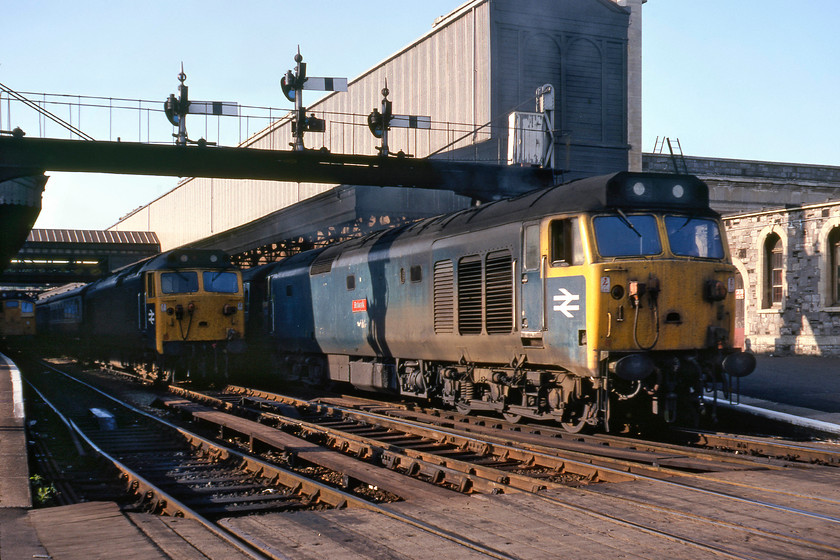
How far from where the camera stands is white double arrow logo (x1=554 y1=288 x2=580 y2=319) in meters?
10.8

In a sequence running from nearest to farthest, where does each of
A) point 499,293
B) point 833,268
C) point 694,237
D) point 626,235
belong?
point 626,235, point 694,237, point 499,293, point 833,268

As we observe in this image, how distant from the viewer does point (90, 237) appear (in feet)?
188

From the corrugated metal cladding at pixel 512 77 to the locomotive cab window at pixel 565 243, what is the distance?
1440 centimetres

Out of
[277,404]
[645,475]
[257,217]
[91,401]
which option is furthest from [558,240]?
[257,217]

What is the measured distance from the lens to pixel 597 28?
28469 millimetres

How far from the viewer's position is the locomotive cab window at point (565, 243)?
428 inches

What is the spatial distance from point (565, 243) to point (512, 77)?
663 inches

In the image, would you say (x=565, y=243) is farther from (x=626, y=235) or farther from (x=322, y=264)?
(x=322, y=264)

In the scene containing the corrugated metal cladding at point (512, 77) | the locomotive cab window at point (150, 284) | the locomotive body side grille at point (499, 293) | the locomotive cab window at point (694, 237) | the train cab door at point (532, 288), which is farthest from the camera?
the corrugated metal cladding at point (512, 77)

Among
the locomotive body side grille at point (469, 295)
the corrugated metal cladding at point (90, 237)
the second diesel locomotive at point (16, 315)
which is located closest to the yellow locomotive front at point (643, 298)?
the locomotive body side grille at point (469, 295)

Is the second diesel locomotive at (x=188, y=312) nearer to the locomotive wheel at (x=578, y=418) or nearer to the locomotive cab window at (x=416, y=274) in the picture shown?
the locomotive cab window at (x=416, y=274)

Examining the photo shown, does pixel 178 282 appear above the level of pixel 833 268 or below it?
below

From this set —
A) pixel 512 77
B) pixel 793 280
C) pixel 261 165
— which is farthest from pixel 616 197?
pixel 512 77

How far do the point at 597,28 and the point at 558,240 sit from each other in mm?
19334
